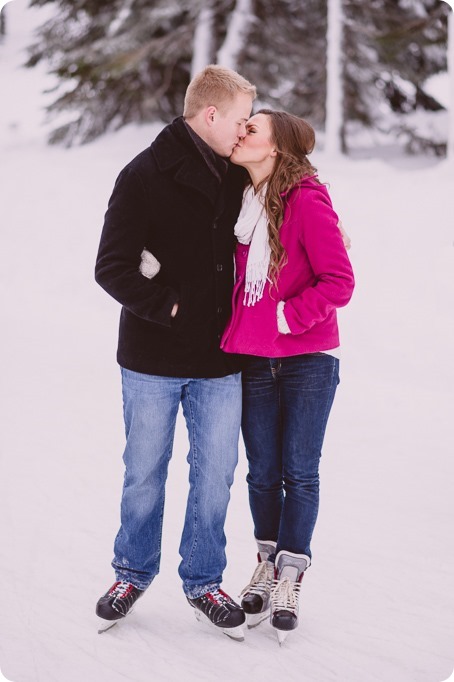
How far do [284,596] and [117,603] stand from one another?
0.60 metres

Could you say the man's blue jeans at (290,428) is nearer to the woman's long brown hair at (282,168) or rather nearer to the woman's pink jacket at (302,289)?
the woman's pink jacket at (302,289)

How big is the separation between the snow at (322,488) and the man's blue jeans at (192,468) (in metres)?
0.24

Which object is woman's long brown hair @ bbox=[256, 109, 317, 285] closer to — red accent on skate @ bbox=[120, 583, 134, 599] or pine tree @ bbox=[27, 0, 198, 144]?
red accent on skate @ bbox=[120, 583, 134, 599]

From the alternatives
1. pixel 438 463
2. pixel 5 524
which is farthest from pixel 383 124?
pixel 5 524

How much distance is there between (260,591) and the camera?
326 cm

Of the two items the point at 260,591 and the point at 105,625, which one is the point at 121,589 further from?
the point at 260,591

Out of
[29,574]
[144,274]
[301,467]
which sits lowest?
[29,574]

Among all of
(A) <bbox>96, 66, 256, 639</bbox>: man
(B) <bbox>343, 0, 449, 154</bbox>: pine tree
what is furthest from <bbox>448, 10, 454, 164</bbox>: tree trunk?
(A) <bbox>96, 66, 256, 639</bbox>: man

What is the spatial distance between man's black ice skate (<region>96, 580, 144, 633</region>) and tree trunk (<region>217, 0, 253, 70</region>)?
1042 cm

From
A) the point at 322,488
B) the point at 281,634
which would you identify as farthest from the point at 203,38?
the point at 281,634

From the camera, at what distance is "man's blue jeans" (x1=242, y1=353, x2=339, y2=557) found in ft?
10.0

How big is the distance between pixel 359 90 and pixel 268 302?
11.5 meters

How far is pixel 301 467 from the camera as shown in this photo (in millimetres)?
3100

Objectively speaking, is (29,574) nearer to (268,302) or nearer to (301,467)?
(301,467)
